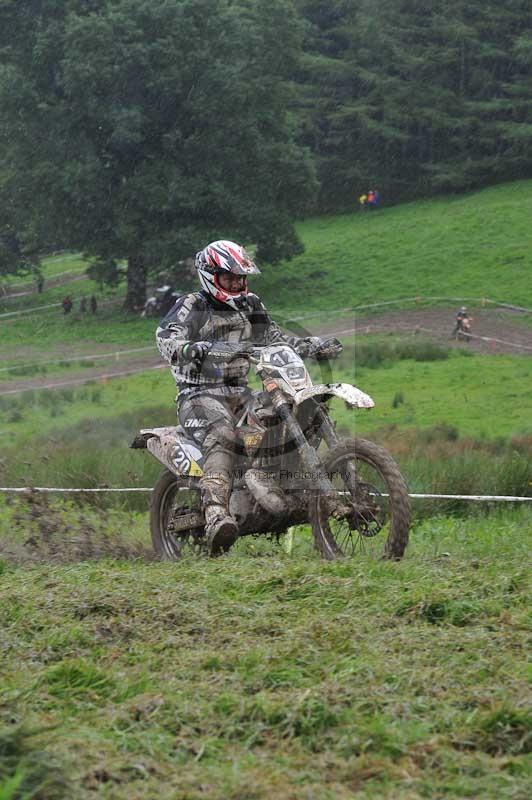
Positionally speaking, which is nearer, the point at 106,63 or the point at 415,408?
the point at 415,408

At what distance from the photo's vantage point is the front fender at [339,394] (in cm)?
846

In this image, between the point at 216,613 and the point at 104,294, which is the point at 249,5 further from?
the point at 216,613

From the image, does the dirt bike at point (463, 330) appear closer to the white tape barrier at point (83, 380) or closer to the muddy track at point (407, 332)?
the muddy track at point (407, 332)

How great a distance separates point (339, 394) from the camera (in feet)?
28.0

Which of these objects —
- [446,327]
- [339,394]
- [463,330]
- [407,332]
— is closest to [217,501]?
[339,394]

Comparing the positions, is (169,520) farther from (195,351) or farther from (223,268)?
(223,268)

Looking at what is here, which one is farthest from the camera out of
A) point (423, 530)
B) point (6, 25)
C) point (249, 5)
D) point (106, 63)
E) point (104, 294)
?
point (249, 5)

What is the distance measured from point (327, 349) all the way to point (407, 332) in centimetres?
3349

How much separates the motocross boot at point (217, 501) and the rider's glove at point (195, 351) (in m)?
0.74

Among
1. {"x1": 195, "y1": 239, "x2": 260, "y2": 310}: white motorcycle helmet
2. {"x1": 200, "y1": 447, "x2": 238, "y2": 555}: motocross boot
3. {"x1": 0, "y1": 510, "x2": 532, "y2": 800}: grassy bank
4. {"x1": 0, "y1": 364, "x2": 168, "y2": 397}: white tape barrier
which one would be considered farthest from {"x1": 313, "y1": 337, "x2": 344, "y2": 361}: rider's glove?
{"x1": 0, "y1": 364, "x2": 168, "y2": 397}: white tape barrier

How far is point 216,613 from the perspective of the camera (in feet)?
21.5

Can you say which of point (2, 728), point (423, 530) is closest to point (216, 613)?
point (2, 728)

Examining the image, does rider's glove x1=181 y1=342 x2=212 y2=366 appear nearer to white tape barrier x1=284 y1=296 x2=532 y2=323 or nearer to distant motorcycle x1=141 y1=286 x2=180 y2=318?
white tape barrier x1=284 y1=296 x2=532 y2=323

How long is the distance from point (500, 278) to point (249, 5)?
2464 centimetres
